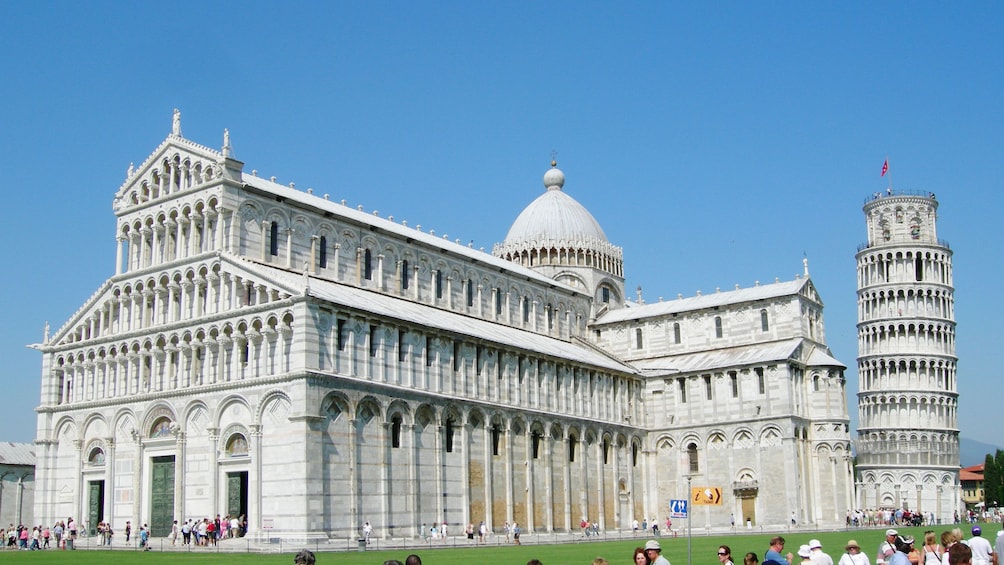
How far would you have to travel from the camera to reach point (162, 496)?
51.9 meters

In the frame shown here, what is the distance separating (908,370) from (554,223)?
3664cm

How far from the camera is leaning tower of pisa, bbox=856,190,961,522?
93812mm

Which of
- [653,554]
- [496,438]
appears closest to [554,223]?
[496,438]

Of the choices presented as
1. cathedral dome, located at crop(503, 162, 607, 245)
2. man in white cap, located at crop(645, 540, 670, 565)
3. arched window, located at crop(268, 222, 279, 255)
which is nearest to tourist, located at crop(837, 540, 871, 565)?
man in white cap, located at crop(645, 540, 670, 565)

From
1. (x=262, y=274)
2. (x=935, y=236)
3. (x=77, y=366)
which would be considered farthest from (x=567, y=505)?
(x=935, y=236)

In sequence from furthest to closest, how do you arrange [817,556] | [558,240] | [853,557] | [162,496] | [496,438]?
[558,240]
[496,438]
[162,496]
[853,557]
[817,556]

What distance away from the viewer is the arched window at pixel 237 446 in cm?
4903

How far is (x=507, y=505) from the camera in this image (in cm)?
5772

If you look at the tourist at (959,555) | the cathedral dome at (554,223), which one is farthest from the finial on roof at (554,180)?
the tourist at (959,555)

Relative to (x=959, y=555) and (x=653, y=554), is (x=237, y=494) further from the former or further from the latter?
(x=959, y=555)

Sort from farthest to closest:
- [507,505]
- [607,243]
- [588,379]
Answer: [607,243], [588,379], [507,505]

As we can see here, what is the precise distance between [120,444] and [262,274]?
13274 mm

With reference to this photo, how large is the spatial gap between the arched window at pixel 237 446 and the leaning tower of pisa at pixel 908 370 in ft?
214

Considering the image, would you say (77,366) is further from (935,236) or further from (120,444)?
(935,236)
